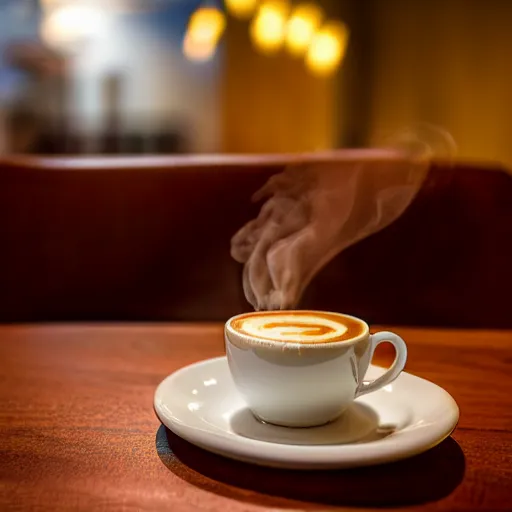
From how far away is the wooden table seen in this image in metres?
0.46

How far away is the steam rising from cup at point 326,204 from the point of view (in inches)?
38.2

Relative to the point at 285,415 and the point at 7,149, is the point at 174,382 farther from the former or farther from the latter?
the point at 7,149

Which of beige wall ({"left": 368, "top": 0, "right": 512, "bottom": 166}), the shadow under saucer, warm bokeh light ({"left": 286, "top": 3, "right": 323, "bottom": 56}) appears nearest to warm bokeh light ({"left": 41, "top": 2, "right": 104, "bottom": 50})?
warm bokeh light ({"left": 286, "top": 3, "right": 323, "bottom": 56})

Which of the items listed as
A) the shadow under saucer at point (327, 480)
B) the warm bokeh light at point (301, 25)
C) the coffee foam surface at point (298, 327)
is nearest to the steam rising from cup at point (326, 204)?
the coffee foam surface at point (298, 327)

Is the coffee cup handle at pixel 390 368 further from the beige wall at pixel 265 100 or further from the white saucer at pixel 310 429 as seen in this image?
the beige wall at pixel 265 100

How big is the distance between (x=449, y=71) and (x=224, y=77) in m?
2.08

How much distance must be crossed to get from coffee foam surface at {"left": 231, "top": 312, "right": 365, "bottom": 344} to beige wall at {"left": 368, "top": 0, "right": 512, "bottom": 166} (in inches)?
196

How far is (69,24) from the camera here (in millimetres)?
5758

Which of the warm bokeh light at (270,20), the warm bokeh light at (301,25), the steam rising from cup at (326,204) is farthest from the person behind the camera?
the warm bokeh light at (301,25)

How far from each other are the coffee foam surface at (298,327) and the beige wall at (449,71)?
499 cm

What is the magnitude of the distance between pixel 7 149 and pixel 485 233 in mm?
5225

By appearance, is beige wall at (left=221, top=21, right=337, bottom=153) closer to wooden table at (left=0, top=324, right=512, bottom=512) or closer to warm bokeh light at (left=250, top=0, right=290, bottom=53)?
warm bokeh light at (left=250, top=0, right=290, bottom=53)

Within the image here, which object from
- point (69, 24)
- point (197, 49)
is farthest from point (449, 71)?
point (69, 24)

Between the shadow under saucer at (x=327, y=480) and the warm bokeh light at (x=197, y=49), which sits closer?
the shadow under saucer at (x=327, y=480)
